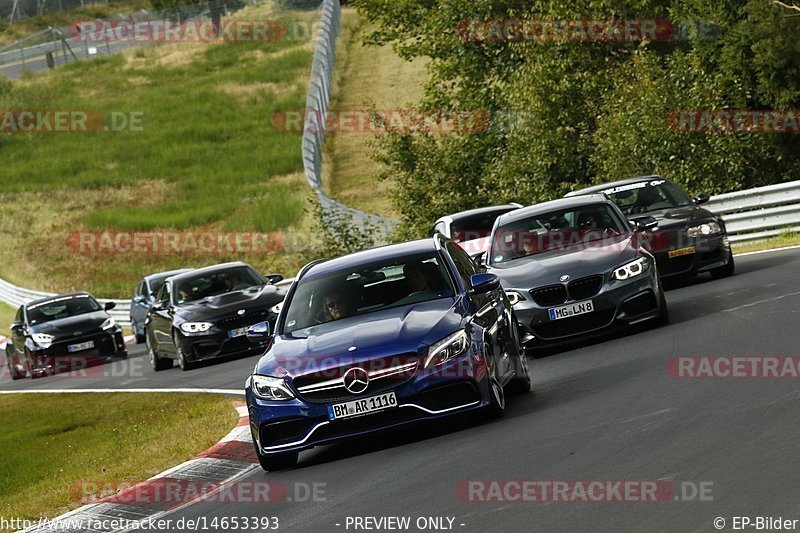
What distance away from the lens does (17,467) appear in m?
14.4

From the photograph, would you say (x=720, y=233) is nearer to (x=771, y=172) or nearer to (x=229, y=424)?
(x=229, y=424)

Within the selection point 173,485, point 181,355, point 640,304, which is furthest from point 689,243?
point 173,485

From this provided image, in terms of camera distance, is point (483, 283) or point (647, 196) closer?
Result: point (483, 283)

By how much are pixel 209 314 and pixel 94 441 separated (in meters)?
7.39

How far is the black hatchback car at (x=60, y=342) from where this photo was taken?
92.9 ft

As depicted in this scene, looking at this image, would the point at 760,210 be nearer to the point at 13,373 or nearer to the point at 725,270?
the point at 725,270

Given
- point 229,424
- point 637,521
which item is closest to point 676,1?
point 229,424

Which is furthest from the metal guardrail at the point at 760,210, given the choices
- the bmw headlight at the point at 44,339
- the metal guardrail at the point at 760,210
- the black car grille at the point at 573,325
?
the bmw headlight at the point at 44,339

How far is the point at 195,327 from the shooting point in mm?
22797

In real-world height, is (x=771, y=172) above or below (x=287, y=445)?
below

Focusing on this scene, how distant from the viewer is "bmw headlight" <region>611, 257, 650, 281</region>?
14.7 metres

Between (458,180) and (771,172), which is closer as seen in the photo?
(771,172)

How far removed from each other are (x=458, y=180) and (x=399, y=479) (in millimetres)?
28184

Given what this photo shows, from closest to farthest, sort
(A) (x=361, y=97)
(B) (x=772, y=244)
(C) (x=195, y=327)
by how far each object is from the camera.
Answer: (C) (x=195, y=327) < (B) (x=772, y=244) < (A) (x=361, y=97)
